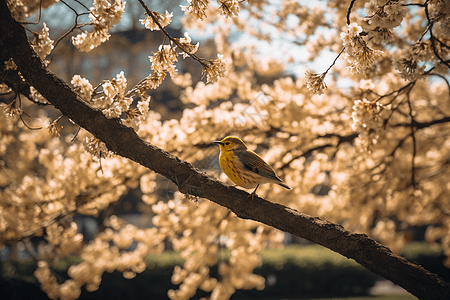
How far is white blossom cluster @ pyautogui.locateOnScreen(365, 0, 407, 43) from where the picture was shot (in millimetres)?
1324

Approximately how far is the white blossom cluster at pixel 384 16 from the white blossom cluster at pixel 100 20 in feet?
4.23

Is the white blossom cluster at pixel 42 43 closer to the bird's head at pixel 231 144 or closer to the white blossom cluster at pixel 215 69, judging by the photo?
the white blossom cluster at pixel 215 69

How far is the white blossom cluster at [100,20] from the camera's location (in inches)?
60.8

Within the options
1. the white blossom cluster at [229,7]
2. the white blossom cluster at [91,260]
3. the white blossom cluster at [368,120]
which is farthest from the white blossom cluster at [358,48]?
the white blossom cluster at [91,260]

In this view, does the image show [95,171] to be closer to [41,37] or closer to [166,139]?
[166,139]

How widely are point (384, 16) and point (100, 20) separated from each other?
142 centimetres

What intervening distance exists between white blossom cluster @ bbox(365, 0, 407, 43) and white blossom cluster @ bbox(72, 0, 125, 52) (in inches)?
50.8

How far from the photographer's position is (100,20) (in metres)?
1.60

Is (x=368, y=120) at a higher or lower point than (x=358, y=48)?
higher

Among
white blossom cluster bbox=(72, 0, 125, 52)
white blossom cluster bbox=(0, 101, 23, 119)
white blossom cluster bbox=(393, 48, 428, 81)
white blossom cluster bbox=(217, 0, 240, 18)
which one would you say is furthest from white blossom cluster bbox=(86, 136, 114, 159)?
white blossom cluster bbox=(393, 48, 428, 81)

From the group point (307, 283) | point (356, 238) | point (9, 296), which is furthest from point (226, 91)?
point (307, 283)

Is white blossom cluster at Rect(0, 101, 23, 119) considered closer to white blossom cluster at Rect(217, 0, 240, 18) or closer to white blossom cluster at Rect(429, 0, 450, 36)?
white blossom cluster at Rect(217, 0, 240, 18)

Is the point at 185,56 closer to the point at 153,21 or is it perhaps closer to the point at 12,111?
the point at 153,21

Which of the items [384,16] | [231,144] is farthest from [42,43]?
[384,16]
